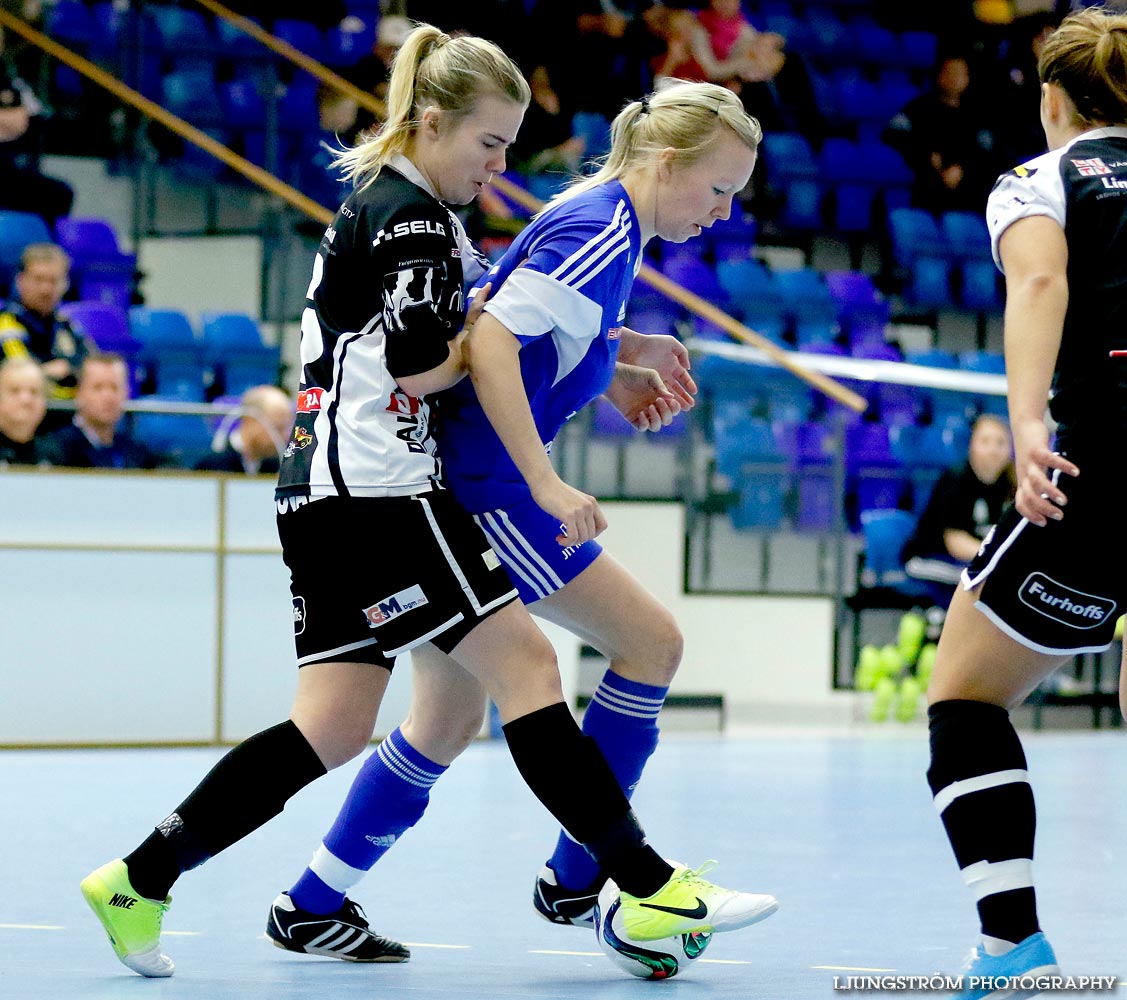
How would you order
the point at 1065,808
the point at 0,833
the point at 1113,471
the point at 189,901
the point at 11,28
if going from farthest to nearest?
the point at 11,28 → the point at 1065,808 → the point at 0,833 → the point at 189,901 → the point at 1113,471

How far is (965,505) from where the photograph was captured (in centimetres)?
828

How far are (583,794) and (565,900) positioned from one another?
0.49m

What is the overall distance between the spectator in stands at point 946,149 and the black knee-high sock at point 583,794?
10772mm

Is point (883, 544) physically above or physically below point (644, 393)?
below

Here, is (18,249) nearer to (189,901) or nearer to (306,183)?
(306,183)

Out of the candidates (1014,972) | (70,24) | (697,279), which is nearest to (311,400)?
(1014,972)

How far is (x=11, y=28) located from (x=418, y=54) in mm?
7395

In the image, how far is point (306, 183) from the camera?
955 cm

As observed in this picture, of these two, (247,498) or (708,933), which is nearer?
(708,933)

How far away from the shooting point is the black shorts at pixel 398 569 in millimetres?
2594

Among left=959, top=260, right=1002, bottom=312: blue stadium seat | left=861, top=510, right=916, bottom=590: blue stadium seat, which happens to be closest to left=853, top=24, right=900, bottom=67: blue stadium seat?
left=959, top=260, right=1002, bottom=312: blue stadium seat

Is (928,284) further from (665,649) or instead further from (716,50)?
(665,649)

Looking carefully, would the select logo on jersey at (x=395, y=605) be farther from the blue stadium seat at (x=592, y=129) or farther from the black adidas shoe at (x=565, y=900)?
the blue stadium seat at (x=592, y=129)

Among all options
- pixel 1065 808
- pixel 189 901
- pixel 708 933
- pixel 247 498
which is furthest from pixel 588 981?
pixel 247 498
